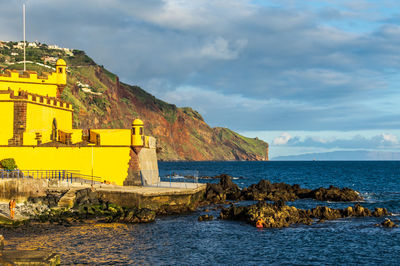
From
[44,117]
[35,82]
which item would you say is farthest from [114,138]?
[35,82]

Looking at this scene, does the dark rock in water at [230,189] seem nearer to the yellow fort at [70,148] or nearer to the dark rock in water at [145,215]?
the yellow fort at [70,148]

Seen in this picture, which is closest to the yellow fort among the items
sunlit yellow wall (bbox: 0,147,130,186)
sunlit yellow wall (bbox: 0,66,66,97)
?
sunlit yellow wall (bbox: 0,147,130,186)

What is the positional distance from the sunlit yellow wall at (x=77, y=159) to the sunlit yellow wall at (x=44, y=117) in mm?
2513

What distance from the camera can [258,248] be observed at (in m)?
23.9

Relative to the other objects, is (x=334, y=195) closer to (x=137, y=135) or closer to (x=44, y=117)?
(x=137, y=135)

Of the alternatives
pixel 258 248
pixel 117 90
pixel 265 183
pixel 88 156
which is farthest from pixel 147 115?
pixel 258 248

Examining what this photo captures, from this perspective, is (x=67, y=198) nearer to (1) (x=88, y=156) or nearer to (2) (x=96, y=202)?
(2) (x=96, y=202)

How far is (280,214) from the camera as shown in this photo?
3133 cm

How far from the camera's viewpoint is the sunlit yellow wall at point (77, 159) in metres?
38.1

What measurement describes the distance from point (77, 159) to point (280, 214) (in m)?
19.1

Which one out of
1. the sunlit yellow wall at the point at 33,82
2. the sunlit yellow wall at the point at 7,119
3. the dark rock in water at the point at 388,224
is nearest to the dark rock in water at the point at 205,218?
the dark rock in water at the point at 388,224

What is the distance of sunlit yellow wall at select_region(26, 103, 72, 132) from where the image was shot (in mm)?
38781

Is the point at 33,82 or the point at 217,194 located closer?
the point at 33,82

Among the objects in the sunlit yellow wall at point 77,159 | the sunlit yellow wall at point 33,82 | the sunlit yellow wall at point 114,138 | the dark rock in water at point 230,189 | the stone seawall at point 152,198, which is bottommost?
the dark rock in water at point 230,189
